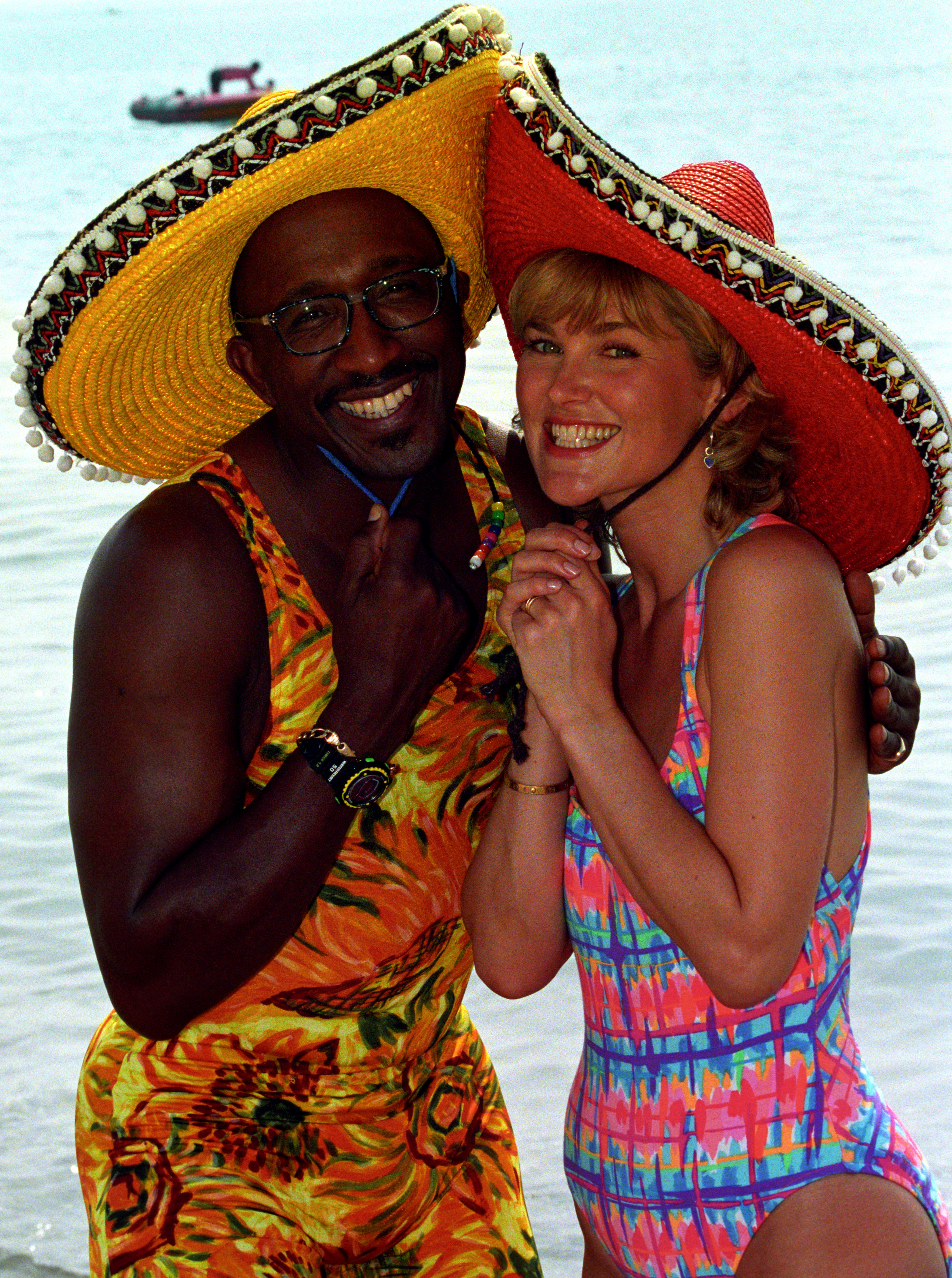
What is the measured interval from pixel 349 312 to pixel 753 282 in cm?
66

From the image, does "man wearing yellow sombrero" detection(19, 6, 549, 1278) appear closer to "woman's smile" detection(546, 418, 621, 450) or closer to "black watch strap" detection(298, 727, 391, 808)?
"black watch strap" detection(298, 727, 391, 808)

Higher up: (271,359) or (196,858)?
(271,359)

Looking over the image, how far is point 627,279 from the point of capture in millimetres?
2238

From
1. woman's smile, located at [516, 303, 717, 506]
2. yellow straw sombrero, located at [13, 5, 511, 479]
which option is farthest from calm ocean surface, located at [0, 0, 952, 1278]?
yellow straw sombrero, located at [13, 5, 511, 479]

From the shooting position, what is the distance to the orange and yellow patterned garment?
238 centimetres

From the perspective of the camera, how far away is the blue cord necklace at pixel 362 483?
8.08ft

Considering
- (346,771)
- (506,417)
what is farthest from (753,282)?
(506,417)

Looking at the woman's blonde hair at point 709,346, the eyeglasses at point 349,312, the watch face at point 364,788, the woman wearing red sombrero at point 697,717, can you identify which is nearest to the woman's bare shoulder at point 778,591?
the woman wearing red sombrero at point 697,717

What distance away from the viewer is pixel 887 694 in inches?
85.5

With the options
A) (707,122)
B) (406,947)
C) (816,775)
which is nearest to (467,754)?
(406,947)

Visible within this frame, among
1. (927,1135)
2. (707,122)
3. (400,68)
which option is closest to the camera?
(400,68)

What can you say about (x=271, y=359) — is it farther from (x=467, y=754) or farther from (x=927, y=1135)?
(x=927, y=1135)

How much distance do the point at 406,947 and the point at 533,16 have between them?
114208mm

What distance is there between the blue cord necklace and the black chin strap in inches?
15.2
